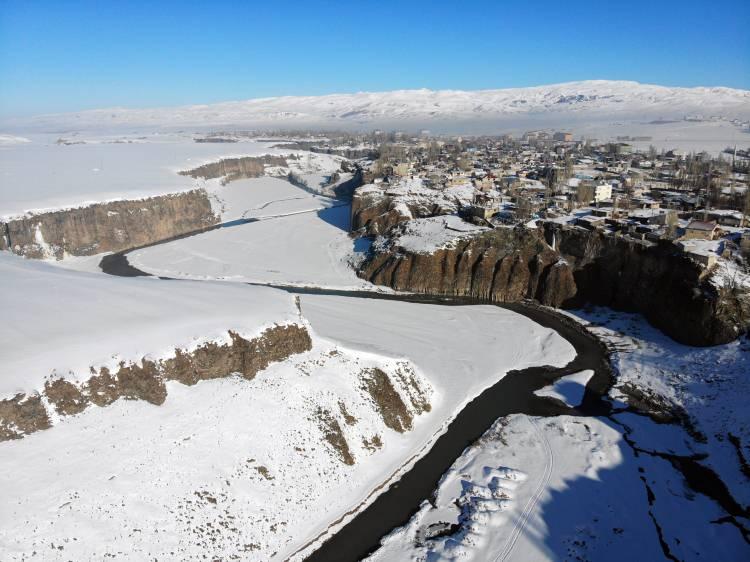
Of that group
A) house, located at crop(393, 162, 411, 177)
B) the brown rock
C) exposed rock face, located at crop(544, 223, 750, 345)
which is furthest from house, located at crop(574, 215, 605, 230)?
house, located at crop(393, 162, 411, 177)

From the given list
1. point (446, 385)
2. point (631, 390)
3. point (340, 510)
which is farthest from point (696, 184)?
point (340, 510)

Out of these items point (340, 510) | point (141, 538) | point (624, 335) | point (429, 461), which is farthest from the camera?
point (624, 335)

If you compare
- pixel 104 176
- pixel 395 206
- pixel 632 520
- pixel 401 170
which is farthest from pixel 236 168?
pixel 632 520

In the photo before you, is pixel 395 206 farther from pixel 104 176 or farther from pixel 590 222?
pixel 104 176

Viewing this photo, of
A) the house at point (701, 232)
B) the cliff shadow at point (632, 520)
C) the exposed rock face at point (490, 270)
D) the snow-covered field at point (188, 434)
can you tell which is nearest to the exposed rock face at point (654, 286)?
the exposed rock face at point (490, 270)

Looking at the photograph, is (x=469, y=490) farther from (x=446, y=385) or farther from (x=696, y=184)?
(x=696, y=184)

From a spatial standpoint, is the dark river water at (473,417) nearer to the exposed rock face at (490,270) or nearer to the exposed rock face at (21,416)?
the exposed rock face at (490,270)
